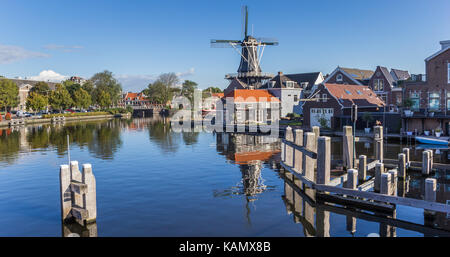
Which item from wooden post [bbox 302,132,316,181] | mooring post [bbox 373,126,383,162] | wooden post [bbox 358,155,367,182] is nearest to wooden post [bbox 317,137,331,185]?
wooden post [bbox 302,132,316,181]

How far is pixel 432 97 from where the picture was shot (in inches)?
1666

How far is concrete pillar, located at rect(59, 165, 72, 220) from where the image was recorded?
45.1 feet

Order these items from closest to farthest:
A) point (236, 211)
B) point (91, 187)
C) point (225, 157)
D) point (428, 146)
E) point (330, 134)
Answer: point (91, 187)
point (236, 211)
point (225, 157)
point (428, 146)
point (330, 134)

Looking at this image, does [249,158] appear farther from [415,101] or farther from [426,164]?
[415,101]

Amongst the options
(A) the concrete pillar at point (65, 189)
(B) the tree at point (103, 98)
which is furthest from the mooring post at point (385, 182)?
(B) the tree at point (103, 98)

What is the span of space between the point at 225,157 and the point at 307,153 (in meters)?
14.2

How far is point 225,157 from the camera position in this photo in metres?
31.5

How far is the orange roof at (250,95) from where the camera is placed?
6825 centimetres

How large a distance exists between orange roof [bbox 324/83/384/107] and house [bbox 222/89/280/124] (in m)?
17.2

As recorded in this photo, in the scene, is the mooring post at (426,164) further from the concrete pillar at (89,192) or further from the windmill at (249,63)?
the windmill at (249,63)

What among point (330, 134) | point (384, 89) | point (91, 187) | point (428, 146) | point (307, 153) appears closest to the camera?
point (91, 187)
